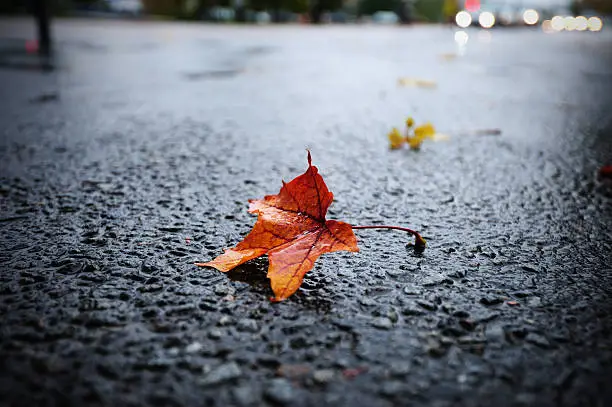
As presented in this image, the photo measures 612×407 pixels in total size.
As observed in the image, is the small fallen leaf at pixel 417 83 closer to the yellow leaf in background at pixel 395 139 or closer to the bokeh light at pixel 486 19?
the yellow leaf in background at pixel 395 139

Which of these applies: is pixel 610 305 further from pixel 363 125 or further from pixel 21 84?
pixel 21 84

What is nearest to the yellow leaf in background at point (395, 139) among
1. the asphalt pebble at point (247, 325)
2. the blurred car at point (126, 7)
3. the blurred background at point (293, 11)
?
the asphalt pebble at point (247, 325)

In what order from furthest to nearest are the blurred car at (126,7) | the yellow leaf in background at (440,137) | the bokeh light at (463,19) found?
the blurred car at (126,7)
the bokeh light at (463,19)
the yellow leaf in background at (440,137)

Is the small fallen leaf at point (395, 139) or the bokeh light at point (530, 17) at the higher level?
the bokeh light at point (530, 17)

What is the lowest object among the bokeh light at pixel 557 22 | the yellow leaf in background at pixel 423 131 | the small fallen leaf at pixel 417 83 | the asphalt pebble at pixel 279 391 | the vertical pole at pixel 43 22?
the asphalt pebble at pixel 279 391

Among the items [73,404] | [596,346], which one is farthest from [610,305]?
[73,404]

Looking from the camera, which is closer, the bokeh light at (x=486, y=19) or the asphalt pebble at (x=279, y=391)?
the asphalt pebble at (x=279, y=391)

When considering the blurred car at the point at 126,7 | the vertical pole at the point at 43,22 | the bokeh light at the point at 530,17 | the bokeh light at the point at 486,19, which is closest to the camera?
the vertical pole at the point at 43,22
